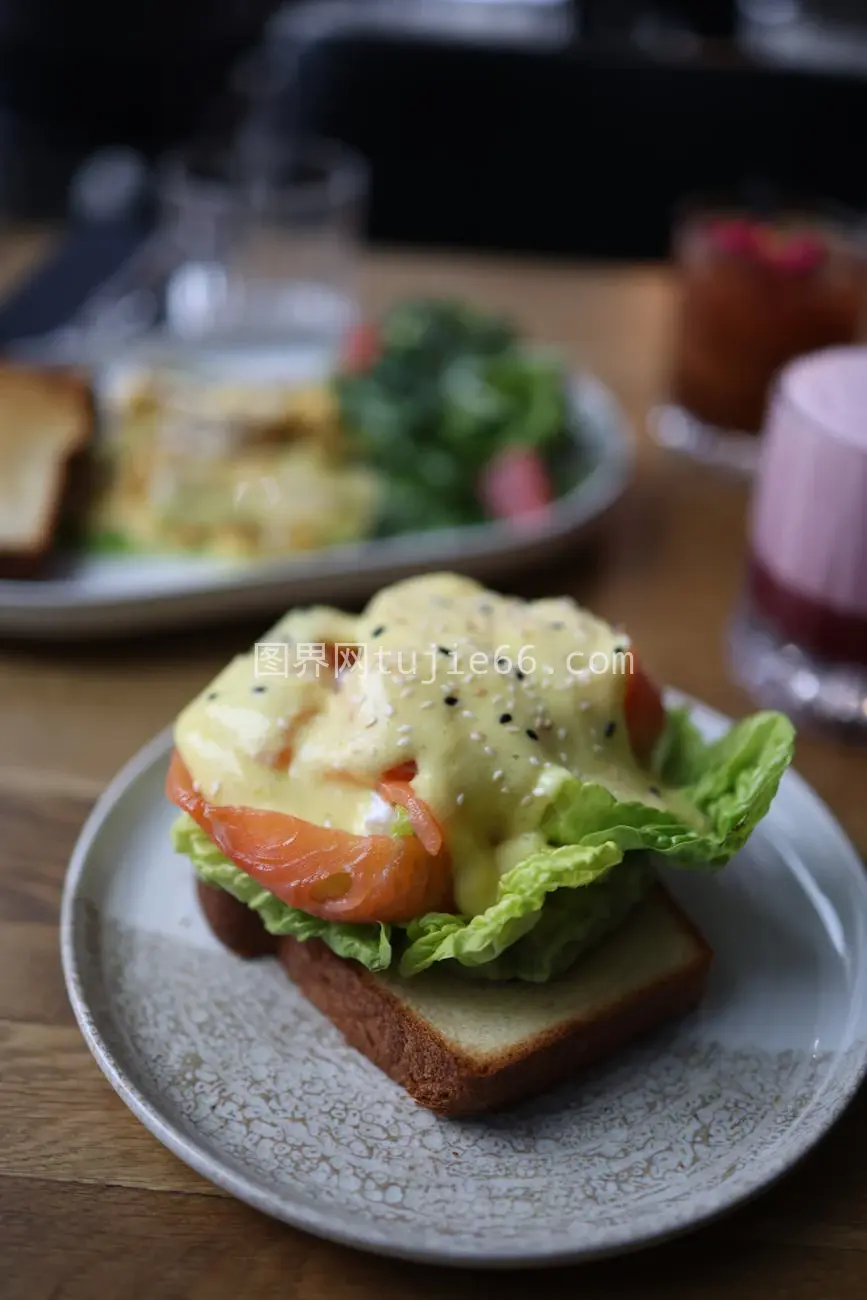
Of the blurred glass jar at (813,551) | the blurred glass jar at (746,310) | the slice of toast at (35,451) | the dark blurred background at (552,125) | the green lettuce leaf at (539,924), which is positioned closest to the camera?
the green lettuce leaf at (539,924)

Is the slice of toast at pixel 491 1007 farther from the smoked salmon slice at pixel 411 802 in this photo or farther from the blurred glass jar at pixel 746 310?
the blurred glass jar at pixel 746 310

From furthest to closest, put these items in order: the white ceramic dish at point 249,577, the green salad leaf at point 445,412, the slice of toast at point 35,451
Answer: the green salad leaf at point 445,412, the slice of toast at point 35,451, the white ceramic dish at point 249,577

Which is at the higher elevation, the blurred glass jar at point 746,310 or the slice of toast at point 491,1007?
the blurred glass jar at point 746,310

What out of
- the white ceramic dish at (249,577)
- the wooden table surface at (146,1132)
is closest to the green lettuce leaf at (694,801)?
the wooden table surface at (146,1132)

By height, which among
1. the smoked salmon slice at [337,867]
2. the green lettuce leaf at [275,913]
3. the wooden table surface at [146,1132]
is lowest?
the wooden table surface at [146,1132]

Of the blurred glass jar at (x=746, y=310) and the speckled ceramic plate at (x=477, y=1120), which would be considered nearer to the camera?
the speckled ceramic plate at (x=477, y=1120)

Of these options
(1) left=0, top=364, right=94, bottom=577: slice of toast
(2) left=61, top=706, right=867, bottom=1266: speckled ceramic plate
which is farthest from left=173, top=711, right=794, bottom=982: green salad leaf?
(1) left=0, top=364, right=94, bottom=577: slice of toast

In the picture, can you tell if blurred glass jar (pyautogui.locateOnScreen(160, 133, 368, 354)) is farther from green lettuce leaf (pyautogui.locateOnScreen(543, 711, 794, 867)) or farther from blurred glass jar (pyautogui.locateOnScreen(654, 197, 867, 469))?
green lettuce leaf (pyautogui.locateOnScreen(543, 711, 794, 867))
